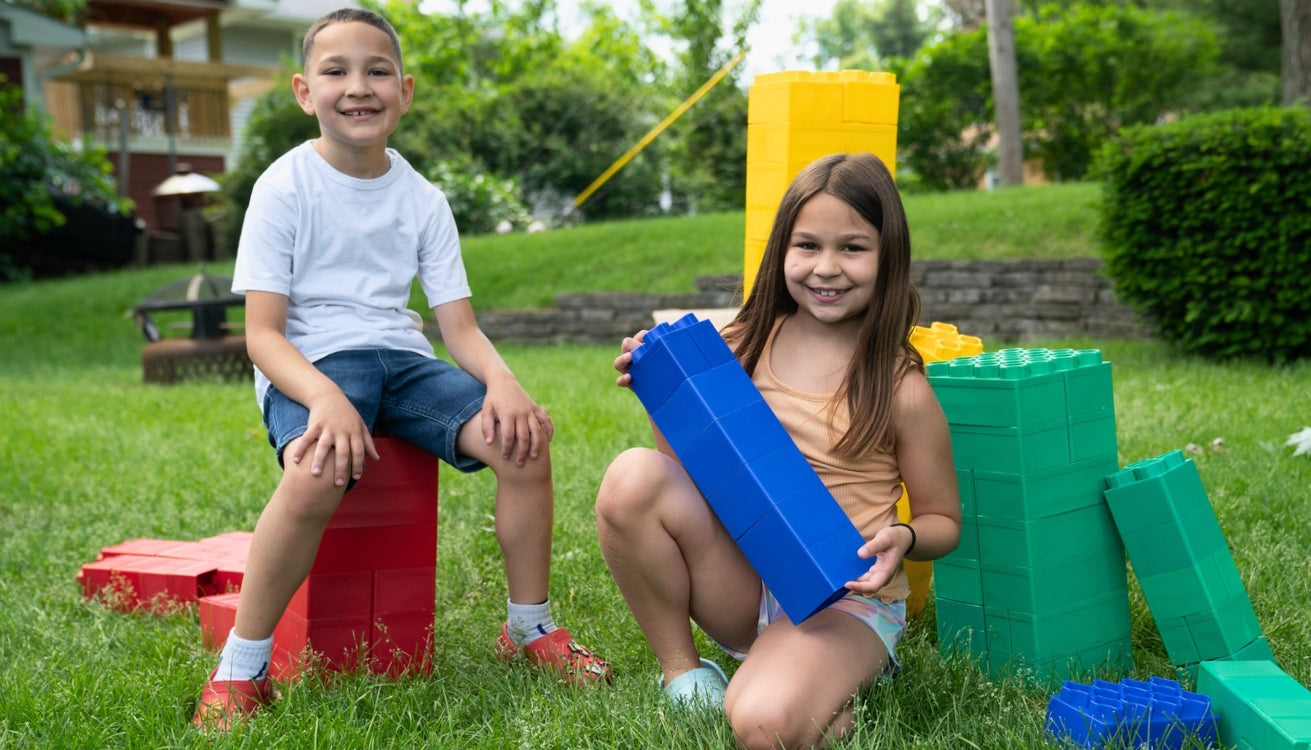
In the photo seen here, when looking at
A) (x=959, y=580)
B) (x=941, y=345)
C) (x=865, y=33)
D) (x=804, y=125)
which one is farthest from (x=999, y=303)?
(x=865, y=33)

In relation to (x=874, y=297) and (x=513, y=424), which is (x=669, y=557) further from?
(x=874, y=297)

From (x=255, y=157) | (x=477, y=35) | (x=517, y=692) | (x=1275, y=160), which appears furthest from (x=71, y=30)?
(x=517, y=692)

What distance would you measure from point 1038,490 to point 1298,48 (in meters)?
9.85

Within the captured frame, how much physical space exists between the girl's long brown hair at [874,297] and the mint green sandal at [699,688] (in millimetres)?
494

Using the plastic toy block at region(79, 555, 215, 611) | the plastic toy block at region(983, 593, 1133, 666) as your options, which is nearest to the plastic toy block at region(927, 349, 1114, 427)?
the plastic toy block at region(983, 593, 1133, 666)

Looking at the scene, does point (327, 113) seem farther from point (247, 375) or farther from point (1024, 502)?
point (247, 375)

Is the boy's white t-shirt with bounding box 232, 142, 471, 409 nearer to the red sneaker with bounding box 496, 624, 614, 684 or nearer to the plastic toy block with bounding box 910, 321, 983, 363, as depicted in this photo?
the red sneaker with bounding box 496, 624, 614, 684

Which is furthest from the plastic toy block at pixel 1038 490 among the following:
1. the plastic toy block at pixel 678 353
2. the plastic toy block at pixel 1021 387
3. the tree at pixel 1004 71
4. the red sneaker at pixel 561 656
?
the tree at pixel 1004 71

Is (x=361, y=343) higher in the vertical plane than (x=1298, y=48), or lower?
lower

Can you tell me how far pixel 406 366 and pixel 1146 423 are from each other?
338 centimetres

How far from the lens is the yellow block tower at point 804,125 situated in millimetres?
2986

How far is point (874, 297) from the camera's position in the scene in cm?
228

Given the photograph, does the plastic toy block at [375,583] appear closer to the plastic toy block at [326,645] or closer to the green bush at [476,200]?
the plastic toy block at [326,645]

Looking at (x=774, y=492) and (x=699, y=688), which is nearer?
(x=774, y=492)
